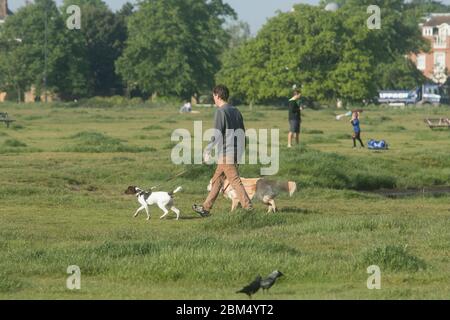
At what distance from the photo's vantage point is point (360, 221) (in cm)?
1877

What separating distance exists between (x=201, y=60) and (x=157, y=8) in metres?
6.50

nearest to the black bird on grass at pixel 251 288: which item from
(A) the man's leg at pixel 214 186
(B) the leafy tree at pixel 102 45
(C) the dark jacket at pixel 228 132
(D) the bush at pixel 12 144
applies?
(C) the dark jacket at pixel 228 132

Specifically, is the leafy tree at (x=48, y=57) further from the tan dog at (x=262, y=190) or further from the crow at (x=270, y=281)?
the crow at (x=270, y=281)

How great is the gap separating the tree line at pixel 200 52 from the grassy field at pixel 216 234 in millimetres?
66211

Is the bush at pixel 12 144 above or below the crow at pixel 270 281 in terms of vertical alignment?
below

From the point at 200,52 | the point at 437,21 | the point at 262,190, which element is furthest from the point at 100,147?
the point at 437,21

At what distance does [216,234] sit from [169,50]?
310 feet

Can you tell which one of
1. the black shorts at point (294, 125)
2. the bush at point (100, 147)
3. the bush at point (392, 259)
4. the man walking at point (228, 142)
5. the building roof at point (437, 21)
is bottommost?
the bush at point (100, 147)

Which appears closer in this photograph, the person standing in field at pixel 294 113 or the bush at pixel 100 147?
the person standing in field at pixel 294 113

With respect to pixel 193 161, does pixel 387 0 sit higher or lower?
higher

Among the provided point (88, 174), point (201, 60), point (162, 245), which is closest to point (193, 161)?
point (88, 174)

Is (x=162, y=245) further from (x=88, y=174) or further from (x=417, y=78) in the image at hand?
(x=417, y=78)

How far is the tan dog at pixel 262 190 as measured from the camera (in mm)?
20578

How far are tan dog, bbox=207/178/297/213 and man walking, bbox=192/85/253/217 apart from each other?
562mm
